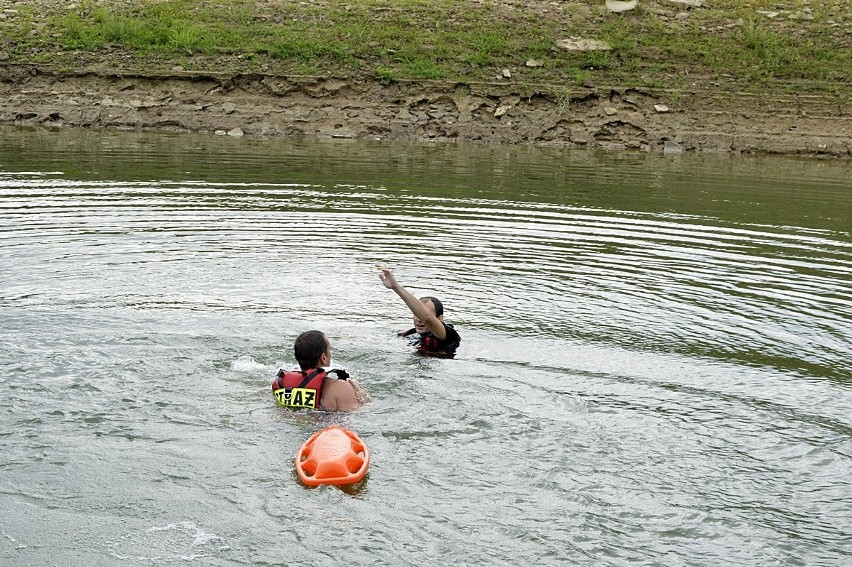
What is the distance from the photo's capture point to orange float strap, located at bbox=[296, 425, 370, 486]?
7.57 metres

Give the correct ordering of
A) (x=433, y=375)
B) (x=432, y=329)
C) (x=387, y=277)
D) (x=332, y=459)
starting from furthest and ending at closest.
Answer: (x=432, y=329) < (x=433, y=375) < (x=387, y=277) < (x=332, y=459)

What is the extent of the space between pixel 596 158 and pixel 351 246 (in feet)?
44.3

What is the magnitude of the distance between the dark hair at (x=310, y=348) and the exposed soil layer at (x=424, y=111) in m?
21.9

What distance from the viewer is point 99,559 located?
6.52 meters


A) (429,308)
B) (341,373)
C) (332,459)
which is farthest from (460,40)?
(332,459)

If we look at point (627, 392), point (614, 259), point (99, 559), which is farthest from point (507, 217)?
point (99, 559)

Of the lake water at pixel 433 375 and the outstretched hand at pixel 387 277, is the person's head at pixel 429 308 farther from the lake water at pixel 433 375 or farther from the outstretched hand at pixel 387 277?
the outstretched hand at pixel 387 277

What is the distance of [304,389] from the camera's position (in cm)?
941

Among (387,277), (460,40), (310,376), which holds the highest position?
(460,40)

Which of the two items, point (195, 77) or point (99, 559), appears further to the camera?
point (195, 77)

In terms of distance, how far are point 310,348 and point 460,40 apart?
2533 centimetres

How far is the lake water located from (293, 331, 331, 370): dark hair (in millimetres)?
503

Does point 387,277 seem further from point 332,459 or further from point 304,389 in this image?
point 332,459

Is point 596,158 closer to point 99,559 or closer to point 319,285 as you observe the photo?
point 319,285
